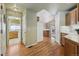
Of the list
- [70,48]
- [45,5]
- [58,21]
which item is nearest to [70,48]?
[70,48]

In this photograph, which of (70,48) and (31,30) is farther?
(31,30)

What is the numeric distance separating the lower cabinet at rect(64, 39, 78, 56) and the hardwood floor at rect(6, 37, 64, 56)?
0.22ft

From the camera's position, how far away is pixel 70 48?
2.23 meters

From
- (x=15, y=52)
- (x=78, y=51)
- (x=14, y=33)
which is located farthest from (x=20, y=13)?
(x=78, y=51)

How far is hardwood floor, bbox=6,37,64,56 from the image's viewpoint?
7.61 feet

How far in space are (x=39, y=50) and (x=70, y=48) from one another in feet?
1.61

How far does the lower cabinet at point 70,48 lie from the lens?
2.18 m

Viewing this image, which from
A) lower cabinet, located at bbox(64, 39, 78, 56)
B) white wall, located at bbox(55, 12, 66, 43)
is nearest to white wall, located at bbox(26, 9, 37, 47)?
white wall, located at bbox(55, 12, 66, 43)

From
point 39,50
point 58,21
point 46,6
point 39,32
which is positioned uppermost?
point 46,6

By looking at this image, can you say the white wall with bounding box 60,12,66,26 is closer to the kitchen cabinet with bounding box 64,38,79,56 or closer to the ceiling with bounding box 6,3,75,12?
the ceiling with bounding box 6,3,75,12

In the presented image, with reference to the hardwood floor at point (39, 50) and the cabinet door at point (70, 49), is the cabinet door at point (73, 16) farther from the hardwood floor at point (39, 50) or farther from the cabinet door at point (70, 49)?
the hardwood floor at point (39, 50)

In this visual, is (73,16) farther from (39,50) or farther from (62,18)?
(39,50)

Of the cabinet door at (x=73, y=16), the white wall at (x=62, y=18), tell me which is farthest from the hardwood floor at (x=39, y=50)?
the cabinet door at (x=73, y=16)

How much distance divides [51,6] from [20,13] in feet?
1.66
